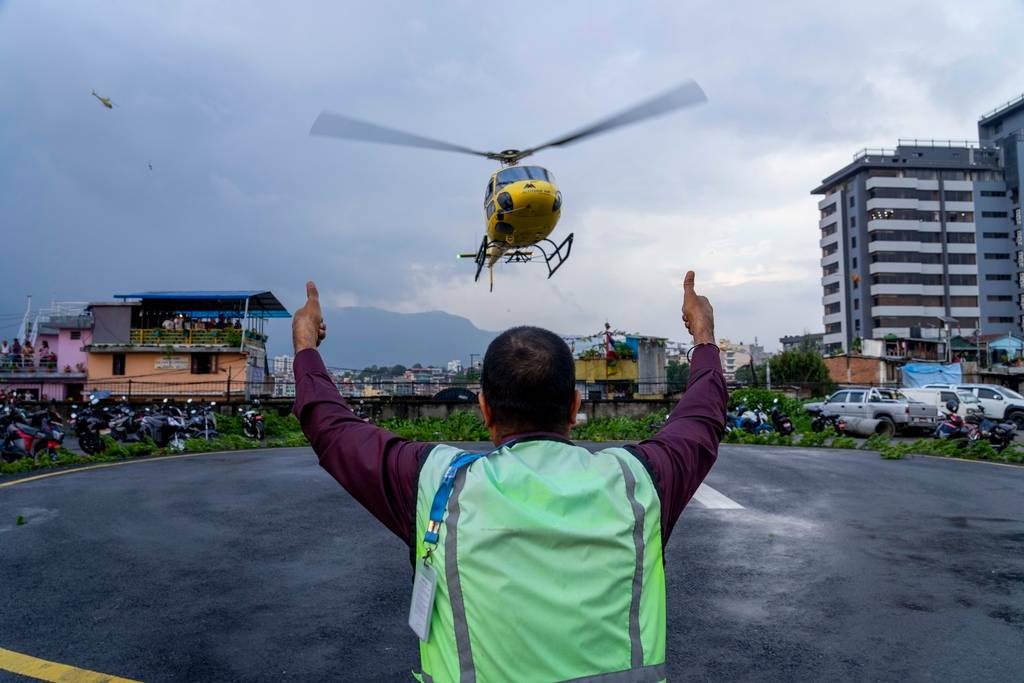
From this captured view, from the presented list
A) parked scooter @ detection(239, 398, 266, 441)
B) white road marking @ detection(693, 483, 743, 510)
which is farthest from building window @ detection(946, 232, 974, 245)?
white road marking @ detection(693, 483, 743, 510)

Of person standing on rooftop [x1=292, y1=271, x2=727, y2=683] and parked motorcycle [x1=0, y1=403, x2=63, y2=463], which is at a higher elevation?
person standing on rooftop [x1=292, y1=271, x2=727, y2=683]

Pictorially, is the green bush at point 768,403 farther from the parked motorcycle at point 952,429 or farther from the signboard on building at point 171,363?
the signboard on building at point 171,363

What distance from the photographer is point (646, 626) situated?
5.28ft

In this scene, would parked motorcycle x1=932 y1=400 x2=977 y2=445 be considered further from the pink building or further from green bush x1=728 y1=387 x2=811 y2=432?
the pink building

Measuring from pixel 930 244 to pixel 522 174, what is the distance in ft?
269

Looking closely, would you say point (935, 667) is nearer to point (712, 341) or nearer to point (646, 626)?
point (712, 341)

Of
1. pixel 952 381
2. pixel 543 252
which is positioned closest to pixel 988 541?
pixel 543 252

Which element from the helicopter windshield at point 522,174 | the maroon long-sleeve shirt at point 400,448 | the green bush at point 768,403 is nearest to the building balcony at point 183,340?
the helicopter windshield at point 522,174

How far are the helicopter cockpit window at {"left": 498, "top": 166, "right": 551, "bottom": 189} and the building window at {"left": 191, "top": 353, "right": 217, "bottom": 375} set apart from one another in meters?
26.2

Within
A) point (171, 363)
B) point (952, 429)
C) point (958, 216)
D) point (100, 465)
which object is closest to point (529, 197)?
point (100, 465)

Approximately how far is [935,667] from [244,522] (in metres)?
6.95

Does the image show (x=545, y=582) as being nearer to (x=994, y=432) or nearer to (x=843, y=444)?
(x=843, y=444)

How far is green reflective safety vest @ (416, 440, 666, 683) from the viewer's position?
152cm

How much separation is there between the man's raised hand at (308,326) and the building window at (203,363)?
3583 cm
